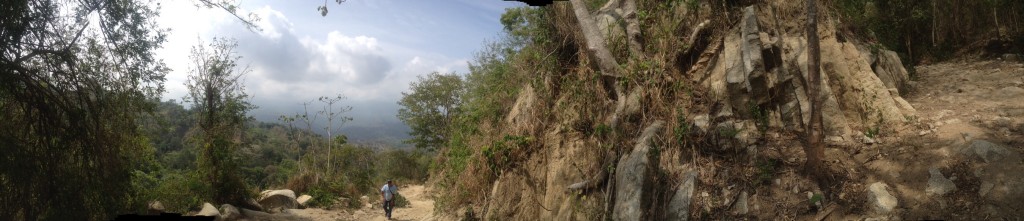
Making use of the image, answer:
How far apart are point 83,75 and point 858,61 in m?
9.90

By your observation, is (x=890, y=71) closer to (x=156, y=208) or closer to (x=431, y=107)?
(x=156, y=208)

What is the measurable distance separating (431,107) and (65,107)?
24.8m

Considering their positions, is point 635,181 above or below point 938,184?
above

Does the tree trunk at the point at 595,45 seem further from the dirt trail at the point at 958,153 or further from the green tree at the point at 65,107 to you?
the green tree at the point at 65,107

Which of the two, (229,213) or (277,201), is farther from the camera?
(277,201)

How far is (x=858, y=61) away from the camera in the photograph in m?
6.64

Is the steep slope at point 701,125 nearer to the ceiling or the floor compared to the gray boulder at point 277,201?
nearer to the ceiling

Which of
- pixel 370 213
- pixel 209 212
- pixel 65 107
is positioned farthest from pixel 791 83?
pixel 370 213

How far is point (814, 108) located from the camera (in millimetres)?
5129

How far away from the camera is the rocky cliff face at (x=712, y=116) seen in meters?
5.75

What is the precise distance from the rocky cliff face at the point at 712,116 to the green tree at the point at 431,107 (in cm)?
2252

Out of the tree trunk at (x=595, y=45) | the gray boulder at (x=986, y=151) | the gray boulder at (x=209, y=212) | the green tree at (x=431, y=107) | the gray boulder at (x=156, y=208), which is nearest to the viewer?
the gray boulder at (x=986, y=151)

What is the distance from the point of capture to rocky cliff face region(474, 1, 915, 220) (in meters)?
5.75

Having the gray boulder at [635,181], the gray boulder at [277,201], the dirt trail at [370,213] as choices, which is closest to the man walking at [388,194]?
the dirt trail at [370,213]
